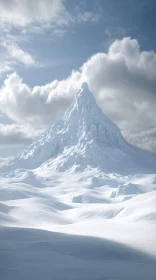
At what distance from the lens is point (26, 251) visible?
20094 millimetres

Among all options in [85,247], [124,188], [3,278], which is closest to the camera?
[3,278]

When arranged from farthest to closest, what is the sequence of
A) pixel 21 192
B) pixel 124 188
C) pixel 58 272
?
pixel 124 188
pixel 21 192
pixel 58 272

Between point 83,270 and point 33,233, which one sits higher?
point 33,233

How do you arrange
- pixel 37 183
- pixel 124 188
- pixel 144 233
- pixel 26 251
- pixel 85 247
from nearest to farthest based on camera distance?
1. pixel 26 251
2. pixel 85 247
3. pixel 144 233
4. pixel 124 188
5. pixel 37 183

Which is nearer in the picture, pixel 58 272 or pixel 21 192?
pixel 58 272

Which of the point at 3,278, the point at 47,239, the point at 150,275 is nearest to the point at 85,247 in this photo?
the point at 47,239

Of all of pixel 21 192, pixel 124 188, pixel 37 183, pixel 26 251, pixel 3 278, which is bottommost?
pixel 3 278

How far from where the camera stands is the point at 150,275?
57.2ft

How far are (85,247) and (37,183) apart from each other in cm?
17842

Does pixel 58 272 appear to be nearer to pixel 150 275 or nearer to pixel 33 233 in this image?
pixel 150 275

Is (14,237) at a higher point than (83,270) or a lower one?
higher

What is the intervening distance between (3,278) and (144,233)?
19595 millimetres

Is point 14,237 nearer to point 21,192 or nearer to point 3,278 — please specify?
point 3,278

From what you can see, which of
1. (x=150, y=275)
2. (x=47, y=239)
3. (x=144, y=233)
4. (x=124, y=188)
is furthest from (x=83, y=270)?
(x=124, y=188)
